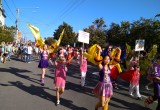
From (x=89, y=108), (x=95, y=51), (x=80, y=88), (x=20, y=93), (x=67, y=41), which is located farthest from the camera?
(x=67, y=41)

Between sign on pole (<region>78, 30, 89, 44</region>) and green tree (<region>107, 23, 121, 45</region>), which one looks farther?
green tree (<region>107, 23, 121, 45</region>)

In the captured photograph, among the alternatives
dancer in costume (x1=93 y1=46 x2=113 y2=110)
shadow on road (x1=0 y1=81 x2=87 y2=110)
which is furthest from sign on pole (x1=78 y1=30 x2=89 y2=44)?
dancer in costume (x1=93 y1=46 x2=113 y2=110)

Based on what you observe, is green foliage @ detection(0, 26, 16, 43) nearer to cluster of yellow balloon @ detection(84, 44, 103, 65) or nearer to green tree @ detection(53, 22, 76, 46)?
green tree @ detection(53, 22, 76, 46)

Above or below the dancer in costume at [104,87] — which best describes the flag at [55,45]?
above

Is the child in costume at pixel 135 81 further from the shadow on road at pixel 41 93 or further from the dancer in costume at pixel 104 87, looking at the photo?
the dancer in costume at pixel 104 87

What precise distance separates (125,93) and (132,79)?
35.9 inches

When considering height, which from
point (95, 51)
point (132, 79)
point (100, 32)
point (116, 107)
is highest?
point (100, 32)

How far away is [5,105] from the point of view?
818 centimetres

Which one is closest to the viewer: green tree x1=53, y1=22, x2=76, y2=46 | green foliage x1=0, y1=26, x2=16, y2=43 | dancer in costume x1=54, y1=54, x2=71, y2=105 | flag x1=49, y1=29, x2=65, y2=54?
dancer in costume x1=54, y1=54, x2=71, y2=105

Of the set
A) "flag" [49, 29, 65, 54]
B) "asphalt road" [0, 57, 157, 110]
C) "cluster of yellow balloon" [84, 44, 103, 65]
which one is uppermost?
"flag" [49, 29, 65, 54]

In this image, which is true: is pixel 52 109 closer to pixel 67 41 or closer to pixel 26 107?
pixel 26 107

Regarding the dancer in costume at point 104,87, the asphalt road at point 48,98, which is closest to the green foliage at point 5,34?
the asphalt road at point 48,98

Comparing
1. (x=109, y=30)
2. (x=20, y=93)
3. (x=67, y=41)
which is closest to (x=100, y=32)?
(x=109, y=30)

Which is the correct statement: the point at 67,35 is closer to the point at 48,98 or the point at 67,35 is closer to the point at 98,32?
the point at 98,32
